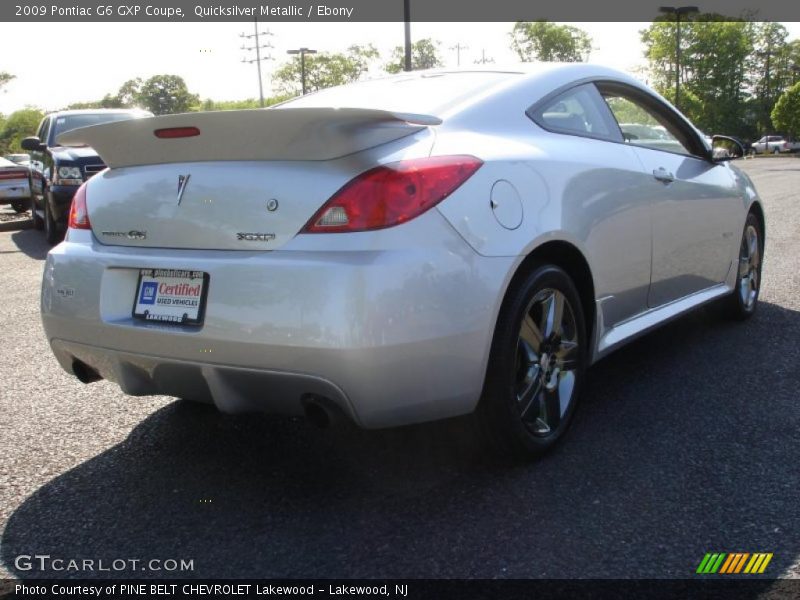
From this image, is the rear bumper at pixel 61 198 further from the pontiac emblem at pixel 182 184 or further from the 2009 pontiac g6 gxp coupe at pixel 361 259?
the pontiac emblem at pixel 182 184

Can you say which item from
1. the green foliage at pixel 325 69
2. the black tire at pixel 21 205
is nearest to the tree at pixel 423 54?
the green foliage at pixel 325 69

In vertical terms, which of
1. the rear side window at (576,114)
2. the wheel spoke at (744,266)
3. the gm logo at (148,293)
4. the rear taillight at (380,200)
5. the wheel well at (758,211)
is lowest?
the wheel spoke at (744,266)

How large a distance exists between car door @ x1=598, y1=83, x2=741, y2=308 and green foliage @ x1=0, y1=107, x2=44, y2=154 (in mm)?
90485

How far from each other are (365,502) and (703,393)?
1877mm

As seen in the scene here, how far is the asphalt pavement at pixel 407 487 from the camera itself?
98.0 inches

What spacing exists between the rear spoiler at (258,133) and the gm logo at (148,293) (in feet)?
1.47

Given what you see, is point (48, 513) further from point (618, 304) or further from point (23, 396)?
point (618, 304)

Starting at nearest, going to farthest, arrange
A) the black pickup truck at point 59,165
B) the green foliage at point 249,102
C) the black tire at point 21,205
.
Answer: the black pickup truck at point 59,165 → the black tire at point 21,205 → the green foliage at point 249,102

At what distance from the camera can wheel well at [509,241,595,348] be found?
3.07 metres

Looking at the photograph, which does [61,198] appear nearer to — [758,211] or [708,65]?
[758,211]

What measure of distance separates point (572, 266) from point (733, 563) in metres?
1.32

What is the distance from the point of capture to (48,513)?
9.18 ft

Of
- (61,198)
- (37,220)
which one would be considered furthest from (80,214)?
(37,220)

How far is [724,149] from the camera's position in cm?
479
